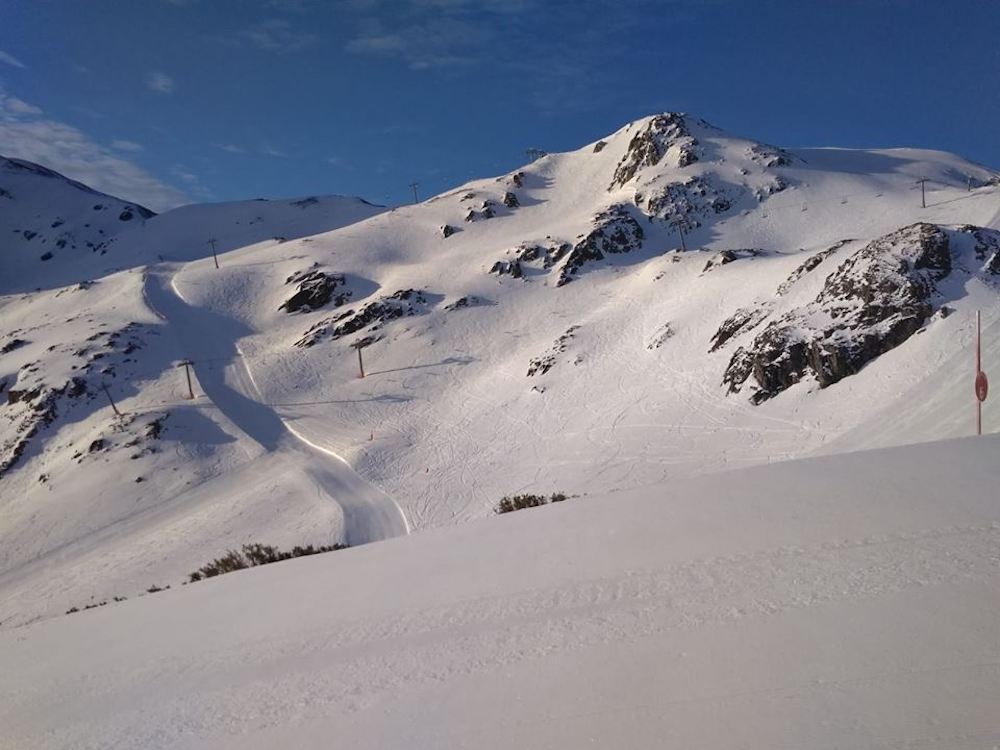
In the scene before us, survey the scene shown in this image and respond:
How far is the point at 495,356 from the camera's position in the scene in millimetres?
42906

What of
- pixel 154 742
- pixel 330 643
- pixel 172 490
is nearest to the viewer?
pixel 154 742

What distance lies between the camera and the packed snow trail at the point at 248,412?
73.5ft

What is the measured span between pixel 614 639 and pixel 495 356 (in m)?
39.6

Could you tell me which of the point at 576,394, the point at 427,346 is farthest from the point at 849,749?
the point at 427,346

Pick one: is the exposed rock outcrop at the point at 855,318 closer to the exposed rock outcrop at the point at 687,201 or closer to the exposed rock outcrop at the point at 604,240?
the exposed rock outcrop at the point at 604,240

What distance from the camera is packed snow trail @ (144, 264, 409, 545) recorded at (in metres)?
22.4

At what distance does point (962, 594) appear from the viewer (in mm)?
3158

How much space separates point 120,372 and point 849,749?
52.9 meters

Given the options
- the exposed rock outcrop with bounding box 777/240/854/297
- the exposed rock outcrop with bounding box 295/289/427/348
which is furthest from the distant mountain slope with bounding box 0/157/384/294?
the exposed rock outcrop with bounding box 777/240/854/297

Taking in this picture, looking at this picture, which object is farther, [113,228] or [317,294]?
→ [113,228]

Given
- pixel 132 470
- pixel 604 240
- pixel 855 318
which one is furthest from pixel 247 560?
pixel 604 240

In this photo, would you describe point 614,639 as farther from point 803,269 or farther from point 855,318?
point 803,269

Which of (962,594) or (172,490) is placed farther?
(172,490)

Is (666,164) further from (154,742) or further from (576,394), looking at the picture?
(154,742)
